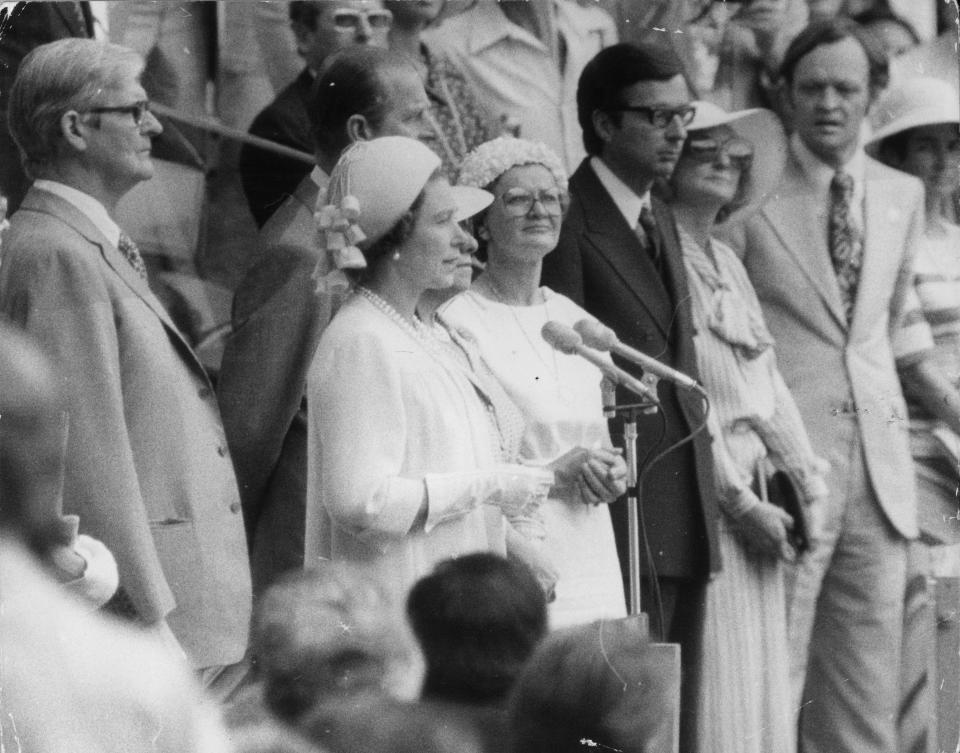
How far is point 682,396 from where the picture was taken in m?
5.68

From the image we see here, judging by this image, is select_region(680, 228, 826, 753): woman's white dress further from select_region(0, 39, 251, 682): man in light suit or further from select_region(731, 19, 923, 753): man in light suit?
select_region(0, 39, 251, 682): man in light suit

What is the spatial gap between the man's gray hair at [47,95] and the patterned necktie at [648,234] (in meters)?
1.40

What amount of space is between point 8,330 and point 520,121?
1390 mm

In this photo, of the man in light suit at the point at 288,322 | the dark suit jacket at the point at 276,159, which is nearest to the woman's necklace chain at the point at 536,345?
the man in light suit at the point at 288,322

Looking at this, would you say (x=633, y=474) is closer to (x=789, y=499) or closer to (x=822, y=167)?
(x=789, y=499)

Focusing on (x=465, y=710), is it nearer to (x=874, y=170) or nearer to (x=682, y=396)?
(x=682, y=396)

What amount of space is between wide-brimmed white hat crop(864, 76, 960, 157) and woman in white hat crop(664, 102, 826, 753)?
28 centimetres

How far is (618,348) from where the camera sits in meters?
5.46

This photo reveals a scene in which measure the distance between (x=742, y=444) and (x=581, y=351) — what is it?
Result: 0.66 metres

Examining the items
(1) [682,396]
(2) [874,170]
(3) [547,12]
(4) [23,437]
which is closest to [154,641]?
(4) [23,437]

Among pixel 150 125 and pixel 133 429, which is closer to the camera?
pixel 133 429

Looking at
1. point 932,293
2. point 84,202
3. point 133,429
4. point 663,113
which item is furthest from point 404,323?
point 932,293

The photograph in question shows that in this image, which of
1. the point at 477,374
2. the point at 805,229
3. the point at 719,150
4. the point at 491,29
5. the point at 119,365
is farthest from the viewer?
the point at 805,229

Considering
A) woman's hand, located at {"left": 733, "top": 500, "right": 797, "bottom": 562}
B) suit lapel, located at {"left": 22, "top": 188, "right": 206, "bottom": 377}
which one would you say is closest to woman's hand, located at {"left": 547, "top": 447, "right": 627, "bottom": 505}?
woman's hand, located at {"left": 733, "top": 500, "right": 797, "bottom": 562}
